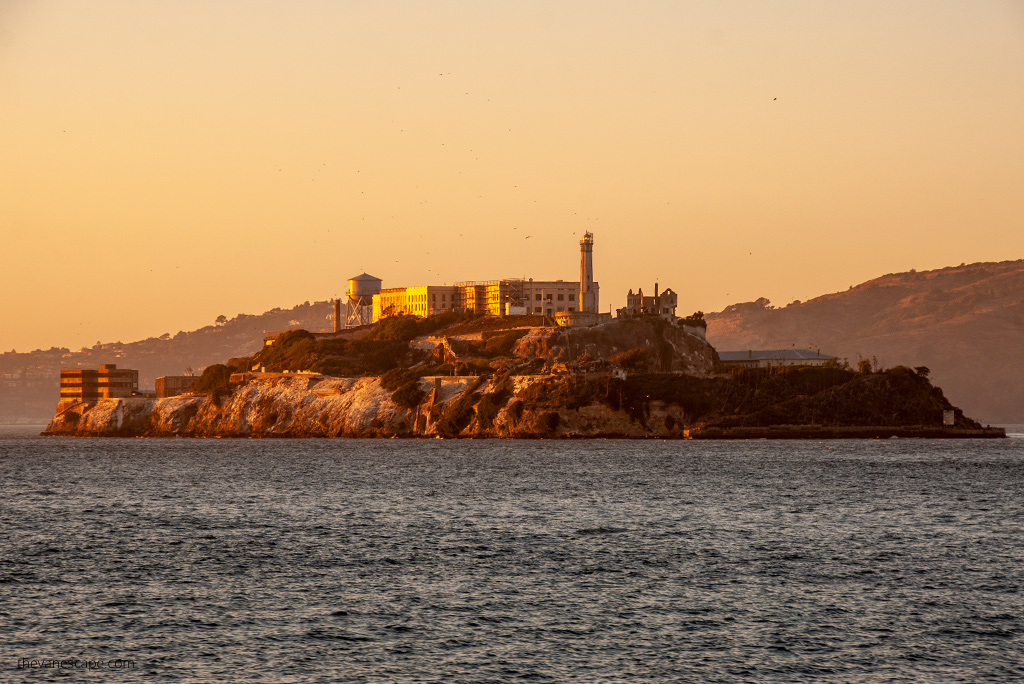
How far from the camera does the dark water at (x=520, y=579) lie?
3731cm

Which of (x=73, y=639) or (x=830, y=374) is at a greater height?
(x=830, y=374)

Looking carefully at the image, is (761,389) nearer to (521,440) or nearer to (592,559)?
(521,440)

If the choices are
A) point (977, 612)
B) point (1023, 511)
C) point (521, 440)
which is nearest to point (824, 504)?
point (1023, 511)

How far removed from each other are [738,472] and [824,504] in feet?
96.6

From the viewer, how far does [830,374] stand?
197000 millimetres

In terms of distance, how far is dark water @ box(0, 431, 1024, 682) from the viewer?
37.3 metres

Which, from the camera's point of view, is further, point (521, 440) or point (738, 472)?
point (521, 440)

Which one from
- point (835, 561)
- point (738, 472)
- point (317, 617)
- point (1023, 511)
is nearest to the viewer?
point (317, 617)

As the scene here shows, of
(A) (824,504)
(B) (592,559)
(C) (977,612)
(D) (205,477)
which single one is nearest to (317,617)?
(B) (592,559)

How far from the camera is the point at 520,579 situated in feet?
171

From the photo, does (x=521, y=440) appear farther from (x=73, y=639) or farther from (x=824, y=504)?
(x=73, y=639)

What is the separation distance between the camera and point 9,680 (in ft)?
113

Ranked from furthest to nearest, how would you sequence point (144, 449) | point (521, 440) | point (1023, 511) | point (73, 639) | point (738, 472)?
point (521, 440)
point (144, 449)
point (738, 472)
point (1023, 511)
point (73, 639)

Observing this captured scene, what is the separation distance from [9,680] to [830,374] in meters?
176
